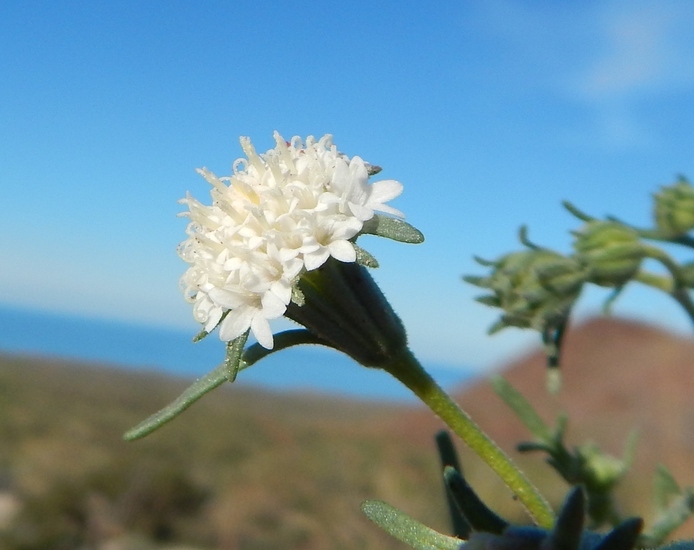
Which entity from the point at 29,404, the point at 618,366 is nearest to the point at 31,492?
the point at 29,404

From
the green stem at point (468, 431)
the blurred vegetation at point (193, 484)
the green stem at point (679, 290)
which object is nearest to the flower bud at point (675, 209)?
the green stem at point (679, 290)

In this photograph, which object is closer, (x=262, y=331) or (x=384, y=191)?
(x=262, y=331)

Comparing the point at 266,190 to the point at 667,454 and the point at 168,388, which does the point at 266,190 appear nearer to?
the point at 667,454

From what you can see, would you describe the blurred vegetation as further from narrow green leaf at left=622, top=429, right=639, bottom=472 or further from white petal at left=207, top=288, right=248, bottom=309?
white petal at left=207, top=288, right=248, bottom=309

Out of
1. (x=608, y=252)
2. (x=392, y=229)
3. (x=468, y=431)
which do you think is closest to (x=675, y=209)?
(x=608, y=252)

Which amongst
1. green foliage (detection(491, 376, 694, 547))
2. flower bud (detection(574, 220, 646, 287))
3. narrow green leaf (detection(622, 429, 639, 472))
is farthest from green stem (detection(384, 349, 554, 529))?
narrow green leaf (detection(622, 429, 639, 472))

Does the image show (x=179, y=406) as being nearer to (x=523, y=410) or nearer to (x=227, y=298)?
(x=227, y=298)

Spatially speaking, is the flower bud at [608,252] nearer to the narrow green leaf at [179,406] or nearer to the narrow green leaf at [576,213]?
the narrow green leaf at [576,213]
